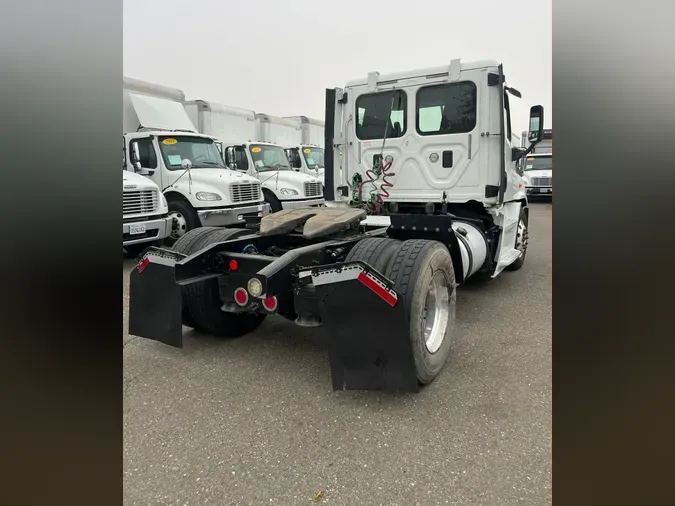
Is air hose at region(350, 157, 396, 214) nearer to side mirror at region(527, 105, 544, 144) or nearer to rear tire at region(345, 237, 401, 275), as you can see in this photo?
side mirror at region(527, 105, 544, 144)

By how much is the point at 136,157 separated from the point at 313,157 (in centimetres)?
723

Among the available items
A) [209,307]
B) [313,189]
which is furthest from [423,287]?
[313,189]

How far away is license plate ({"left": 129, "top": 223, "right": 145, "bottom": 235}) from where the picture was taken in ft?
25.8

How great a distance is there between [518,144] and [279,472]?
5.32 m

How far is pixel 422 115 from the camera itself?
18.5ft

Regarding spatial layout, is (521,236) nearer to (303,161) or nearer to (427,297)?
(427,297)

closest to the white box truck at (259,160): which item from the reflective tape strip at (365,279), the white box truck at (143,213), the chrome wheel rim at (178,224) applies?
the chrome wheel rim at (178,224)

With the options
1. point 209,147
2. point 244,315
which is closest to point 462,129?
point 244,315

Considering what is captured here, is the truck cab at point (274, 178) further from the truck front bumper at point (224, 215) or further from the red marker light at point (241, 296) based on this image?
the red marker light at point (241, 296)

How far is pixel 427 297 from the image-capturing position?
362 centimetres

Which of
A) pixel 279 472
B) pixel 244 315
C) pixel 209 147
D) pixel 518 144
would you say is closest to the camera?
pixel 279 472

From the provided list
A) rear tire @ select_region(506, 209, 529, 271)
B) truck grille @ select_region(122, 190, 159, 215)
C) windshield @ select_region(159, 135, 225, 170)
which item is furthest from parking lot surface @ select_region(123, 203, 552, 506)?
windshield @ select_region(159, 135, 225, 170)

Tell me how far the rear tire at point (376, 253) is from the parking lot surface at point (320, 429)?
2.98 ft
